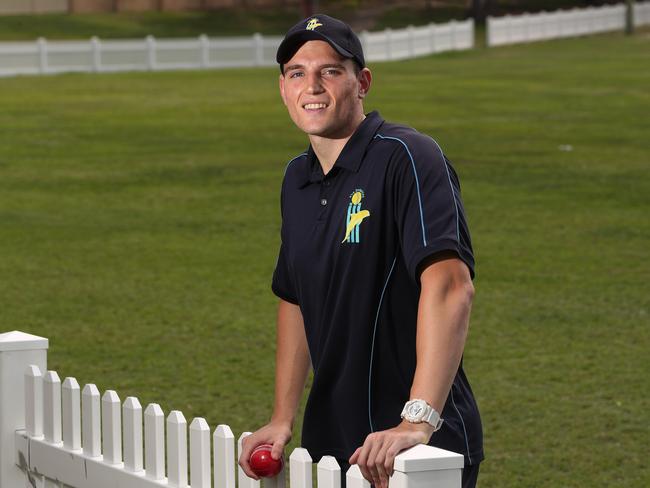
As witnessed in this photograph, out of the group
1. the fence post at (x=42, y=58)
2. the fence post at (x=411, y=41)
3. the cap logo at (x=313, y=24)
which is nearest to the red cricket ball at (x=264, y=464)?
the cap logo at (x=313, y=24)

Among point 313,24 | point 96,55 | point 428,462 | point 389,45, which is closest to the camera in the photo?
point 428,462

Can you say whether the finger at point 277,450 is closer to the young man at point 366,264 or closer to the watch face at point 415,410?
the young man at point 366,264

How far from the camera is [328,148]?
4.05m

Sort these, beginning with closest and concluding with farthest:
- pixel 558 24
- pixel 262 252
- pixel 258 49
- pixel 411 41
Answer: pixel 262 252, pixel 258 49, pixel 411 41, pixel 558 24

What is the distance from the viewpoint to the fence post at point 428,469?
3.37 m

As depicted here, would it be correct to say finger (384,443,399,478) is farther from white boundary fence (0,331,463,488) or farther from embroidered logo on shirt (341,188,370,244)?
embroidered logo on shirt (341,188,370,244)

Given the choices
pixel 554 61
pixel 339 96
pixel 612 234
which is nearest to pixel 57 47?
pixel 554 61

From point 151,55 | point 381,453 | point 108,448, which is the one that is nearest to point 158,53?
point 151,55

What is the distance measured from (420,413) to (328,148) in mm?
796

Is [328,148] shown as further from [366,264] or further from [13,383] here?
[13,383]

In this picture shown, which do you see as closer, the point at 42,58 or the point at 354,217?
the point at 354,217

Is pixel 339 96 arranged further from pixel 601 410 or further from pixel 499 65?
pixel 499 65

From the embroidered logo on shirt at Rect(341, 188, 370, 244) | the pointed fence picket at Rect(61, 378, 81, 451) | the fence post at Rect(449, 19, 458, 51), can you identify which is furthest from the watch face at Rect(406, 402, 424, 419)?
the fence post at Rect(449, 19, 458, 51)

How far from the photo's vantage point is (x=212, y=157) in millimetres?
19781
